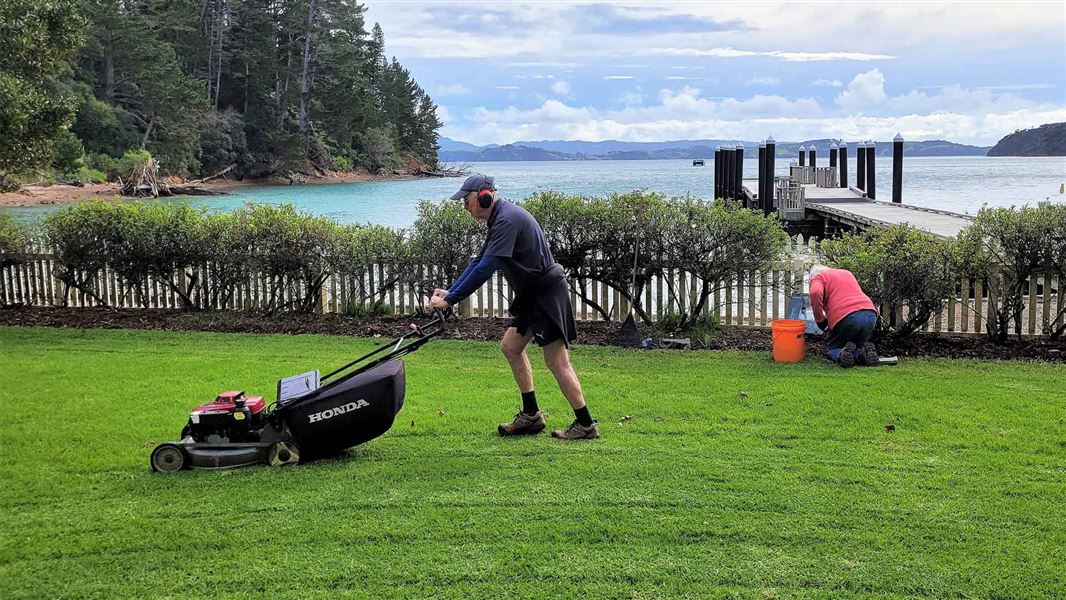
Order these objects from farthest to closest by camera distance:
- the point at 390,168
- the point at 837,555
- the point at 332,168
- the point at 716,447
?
1. the point at 390,168
2. the point at 332,168
3. the point at 716,447
4. the point at 837,555

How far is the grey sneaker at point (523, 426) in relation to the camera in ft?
20.4

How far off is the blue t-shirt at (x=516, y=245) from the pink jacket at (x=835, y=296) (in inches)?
159

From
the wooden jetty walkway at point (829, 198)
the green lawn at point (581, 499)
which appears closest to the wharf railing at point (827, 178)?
the wooden jetty walkway at point (829, 198)

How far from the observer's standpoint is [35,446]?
6047mm

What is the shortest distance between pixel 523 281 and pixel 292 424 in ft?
5.47

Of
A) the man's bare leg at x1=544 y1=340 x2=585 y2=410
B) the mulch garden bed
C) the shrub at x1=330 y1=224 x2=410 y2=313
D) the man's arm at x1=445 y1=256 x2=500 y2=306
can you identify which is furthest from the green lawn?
the shrub at x1=330 y1=224 x2=410 y2=313

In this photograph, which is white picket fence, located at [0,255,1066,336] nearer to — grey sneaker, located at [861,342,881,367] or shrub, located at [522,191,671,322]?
shrub, located at [522,191,671,322]

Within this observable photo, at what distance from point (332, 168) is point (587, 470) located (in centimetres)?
7833

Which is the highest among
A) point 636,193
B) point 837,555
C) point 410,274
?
point 636,193

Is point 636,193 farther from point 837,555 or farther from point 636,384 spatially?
point 837,555

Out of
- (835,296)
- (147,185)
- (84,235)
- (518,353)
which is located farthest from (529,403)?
(147,185)

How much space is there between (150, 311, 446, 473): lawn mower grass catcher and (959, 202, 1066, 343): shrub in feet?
22.6

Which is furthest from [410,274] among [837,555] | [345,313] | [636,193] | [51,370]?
[837,555]

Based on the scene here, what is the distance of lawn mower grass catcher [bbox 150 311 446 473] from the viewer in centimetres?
540
